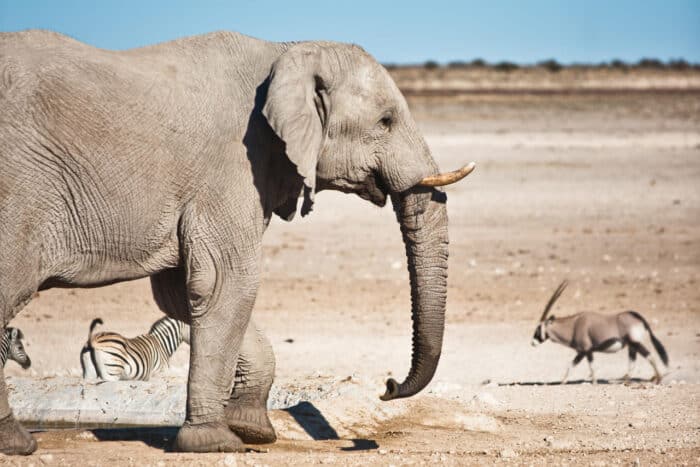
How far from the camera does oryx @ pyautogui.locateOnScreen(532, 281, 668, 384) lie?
11.4m

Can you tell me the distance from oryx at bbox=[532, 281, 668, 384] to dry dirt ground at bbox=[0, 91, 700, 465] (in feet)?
0.88

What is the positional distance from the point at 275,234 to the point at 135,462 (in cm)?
1224

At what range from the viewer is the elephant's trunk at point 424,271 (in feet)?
23.4

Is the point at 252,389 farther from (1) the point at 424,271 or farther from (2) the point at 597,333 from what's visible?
(2) the point at 597,333

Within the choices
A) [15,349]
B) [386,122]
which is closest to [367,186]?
[386,122]

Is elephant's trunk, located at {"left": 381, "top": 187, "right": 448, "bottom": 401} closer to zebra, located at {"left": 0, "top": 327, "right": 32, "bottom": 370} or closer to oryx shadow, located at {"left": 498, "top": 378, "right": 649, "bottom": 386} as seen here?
oryx shadow, located at {"left": 498, "top": 378, "right": 649, "bottom": 386}

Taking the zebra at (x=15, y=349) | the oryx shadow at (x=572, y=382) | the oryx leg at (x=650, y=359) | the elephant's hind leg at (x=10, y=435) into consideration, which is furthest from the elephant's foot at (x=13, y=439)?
the oryx leg at (x=650, y=359)

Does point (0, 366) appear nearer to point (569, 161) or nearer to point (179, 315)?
point (179, 315)

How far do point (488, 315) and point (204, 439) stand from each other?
6978 mm

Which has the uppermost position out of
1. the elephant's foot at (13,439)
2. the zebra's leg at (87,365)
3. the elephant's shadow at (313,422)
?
the zebra's leg at (87,365)

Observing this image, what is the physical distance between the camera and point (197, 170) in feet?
21.6

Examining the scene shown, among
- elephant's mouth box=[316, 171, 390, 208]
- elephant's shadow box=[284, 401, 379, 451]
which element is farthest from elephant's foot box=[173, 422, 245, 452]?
elephant's mouth box=[316, 171, 390, 208]

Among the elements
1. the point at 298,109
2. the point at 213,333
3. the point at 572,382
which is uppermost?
the point at 298,109

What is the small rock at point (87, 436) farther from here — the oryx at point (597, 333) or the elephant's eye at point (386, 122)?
the oryx at point (597, 333)
